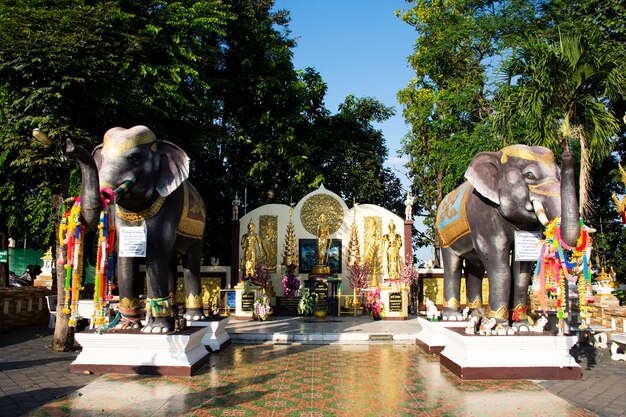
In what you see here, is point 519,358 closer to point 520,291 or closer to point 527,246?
point 520,291

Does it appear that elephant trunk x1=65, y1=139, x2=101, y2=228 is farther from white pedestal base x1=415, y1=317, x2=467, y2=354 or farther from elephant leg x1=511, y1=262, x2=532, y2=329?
elephant leg x1=511, y1=262, x2=532, y2=329

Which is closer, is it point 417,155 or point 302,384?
point 302,384

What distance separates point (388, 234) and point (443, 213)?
672 centimetres

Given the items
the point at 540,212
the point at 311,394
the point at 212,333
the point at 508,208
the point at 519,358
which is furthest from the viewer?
the point at 212,333

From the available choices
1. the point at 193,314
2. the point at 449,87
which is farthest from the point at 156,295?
the point at 449,87

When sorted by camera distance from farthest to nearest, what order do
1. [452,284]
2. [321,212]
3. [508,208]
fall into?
[321,212] < [452,284] < [508,208]

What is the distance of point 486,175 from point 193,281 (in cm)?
487

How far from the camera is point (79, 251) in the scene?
5680mm

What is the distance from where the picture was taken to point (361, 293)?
49.9ft

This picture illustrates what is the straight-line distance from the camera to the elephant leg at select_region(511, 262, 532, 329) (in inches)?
258

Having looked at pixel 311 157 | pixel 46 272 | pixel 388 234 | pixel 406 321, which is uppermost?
pixel 311 157

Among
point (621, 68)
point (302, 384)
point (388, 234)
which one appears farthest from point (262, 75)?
point (302, 384)

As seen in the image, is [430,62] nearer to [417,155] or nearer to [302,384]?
[417,155]

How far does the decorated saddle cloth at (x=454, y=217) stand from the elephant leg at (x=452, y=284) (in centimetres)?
24
